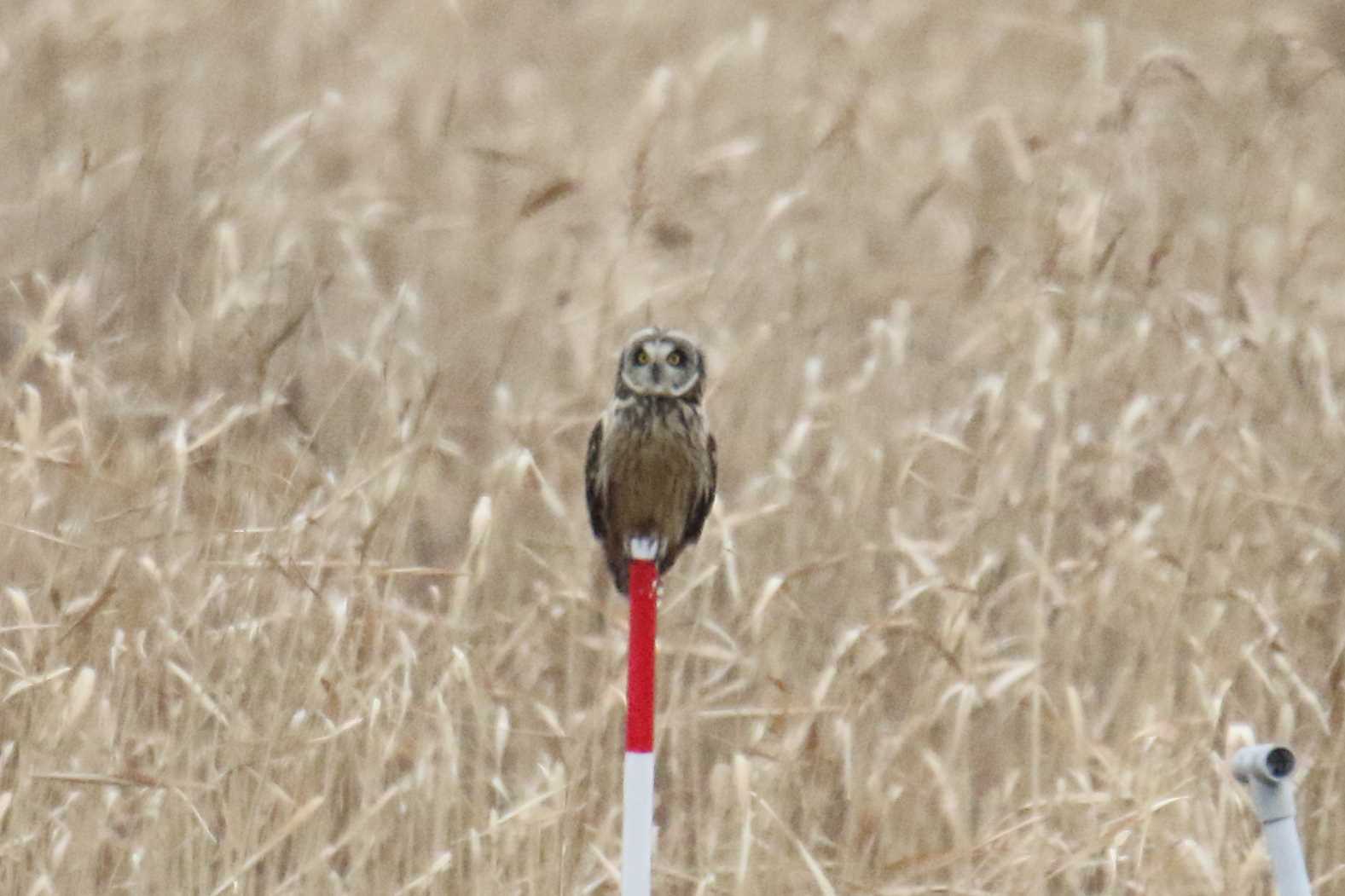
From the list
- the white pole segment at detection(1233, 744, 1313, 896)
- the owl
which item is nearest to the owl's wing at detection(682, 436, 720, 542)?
the owl

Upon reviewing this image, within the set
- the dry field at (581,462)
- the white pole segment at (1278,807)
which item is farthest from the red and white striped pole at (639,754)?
the dry field at (581,462)

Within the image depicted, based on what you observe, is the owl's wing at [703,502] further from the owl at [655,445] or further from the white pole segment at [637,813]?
the white pole segment at [637,813]

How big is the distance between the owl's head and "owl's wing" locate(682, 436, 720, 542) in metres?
0.09

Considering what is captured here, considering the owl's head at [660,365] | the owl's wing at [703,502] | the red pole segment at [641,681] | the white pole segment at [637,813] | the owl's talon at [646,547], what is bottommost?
the white pole segment at [637,813]

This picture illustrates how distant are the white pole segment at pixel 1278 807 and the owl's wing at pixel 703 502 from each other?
1.91 feet

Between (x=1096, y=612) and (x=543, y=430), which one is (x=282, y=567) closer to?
(x=543, y=430)

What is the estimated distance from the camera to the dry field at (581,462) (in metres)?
2.70

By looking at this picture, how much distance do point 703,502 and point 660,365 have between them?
0.18m

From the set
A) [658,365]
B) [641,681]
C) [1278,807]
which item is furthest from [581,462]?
[1278,807]

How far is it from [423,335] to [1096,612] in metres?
1.17

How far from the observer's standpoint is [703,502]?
2.02 metres

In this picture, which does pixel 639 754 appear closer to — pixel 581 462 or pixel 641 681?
pixel 641 681

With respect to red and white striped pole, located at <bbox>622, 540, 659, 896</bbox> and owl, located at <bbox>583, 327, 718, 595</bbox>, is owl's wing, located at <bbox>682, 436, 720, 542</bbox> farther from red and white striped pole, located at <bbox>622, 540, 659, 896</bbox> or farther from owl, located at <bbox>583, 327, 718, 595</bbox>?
red and white striped pole, located at <bbox>622, 540, 659, 896</bbox>

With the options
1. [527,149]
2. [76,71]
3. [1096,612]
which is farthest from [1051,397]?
[76,71]
